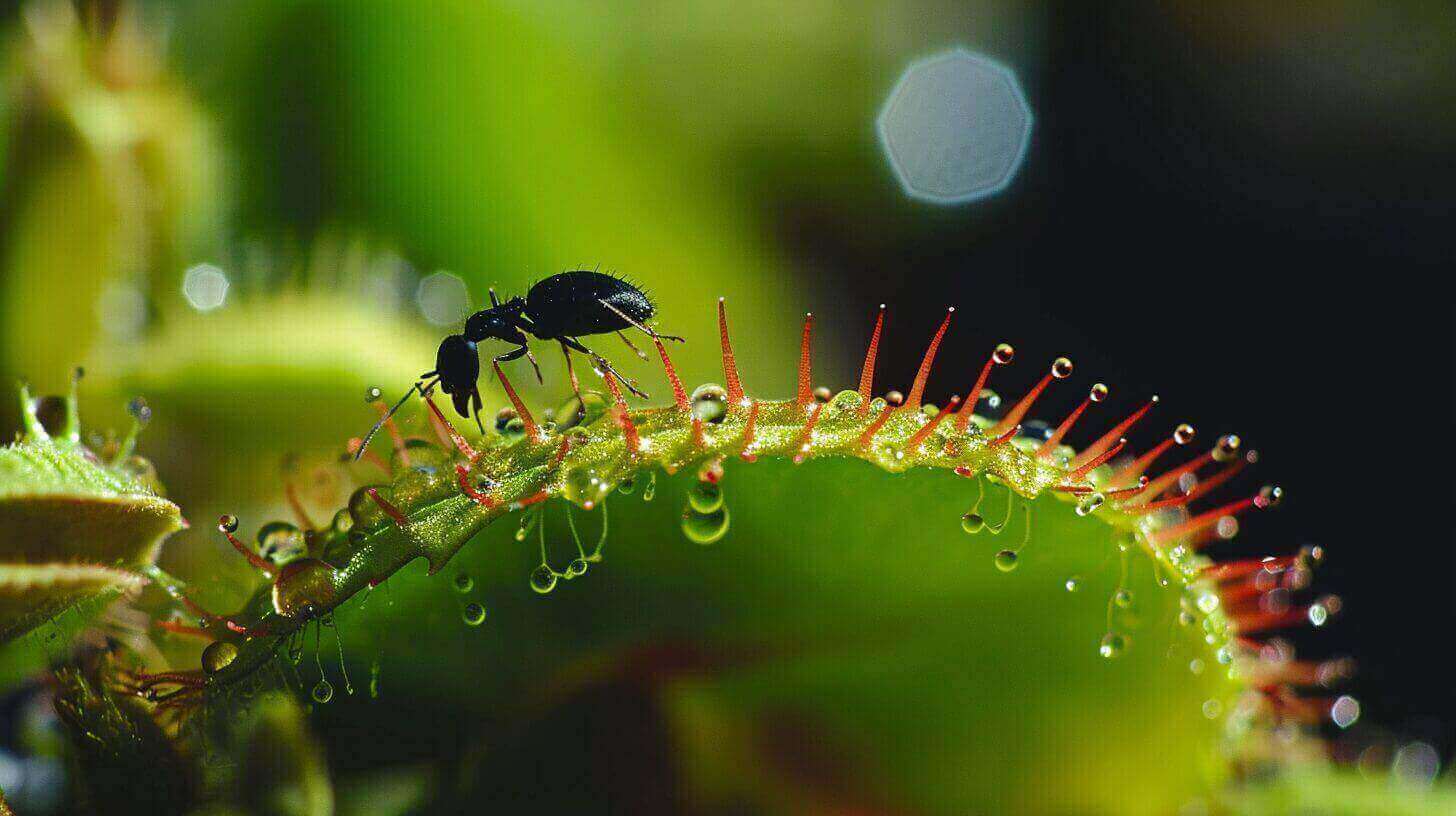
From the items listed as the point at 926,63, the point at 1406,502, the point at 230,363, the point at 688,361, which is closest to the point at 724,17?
the point at 926,63

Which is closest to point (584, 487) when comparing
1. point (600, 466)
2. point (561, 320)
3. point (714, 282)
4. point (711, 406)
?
point (600, 466)

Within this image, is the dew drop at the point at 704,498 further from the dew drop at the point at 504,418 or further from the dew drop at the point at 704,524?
the dew drop at the point at 504,418

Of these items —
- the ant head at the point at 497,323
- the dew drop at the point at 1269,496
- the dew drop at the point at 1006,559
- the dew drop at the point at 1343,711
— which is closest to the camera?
the dew drop at the point at 1006,559

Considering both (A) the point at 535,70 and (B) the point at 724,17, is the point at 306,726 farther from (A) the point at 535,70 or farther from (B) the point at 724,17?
(B) the point at 724,17

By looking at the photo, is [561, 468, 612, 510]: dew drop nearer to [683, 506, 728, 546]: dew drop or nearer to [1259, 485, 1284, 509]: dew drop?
[683, 506, 728, 546]: dew drop

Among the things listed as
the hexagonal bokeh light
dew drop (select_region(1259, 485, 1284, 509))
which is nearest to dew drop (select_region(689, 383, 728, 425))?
dew drop (select_region(1259, 485, 1284, 509))

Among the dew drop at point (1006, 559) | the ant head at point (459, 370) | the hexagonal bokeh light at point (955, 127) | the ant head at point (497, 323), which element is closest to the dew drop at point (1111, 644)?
the dew drop at point (1006, 559)
